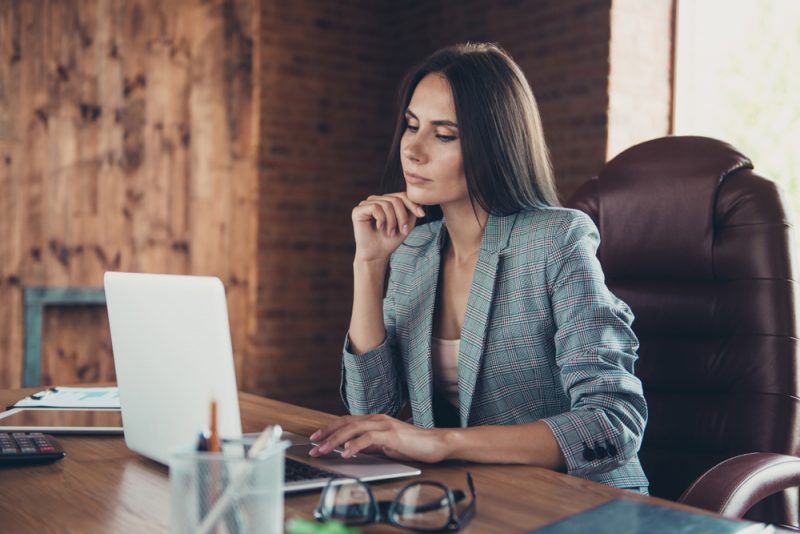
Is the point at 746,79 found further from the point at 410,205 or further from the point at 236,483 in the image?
the point at 236,483

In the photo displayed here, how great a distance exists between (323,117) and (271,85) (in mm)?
341

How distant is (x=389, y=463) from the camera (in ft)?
3.90

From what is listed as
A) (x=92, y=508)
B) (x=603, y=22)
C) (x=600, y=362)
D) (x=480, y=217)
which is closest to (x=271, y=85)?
(x=603, y=22)

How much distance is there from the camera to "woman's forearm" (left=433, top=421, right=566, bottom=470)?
3.98ft

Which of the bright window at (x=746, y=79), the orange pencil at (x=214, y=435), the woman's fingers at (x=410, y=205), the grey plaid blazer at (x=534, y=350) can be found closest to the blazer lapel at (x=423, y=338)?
the grey plaid blazer at (x=534, y=350)

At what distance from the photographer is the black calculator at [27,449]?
3.90ft

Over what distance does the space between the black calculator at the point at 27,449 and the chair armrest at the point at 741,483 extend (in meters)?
0.97

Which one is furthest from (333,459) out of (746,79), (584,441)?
(746,79)

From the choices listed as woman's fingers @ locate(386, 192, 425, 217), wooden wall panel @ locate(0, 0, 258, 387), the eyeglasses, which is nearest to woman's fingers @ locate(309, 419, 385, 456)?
the eyeglasses

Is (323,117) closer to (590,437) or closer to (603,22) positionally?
(603,22)

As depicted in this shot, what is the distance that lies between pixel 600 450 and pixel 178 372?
2.19 ft

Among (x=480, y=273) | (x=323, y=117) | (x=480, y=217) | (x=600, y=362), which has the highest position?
(x=323, y=117)

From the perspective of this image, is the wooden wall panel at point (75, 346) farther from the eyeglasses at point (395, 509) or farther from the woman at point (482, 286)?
the eyeglasses at point (395, 509)

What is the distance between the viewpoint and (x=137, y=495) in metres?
1.04
